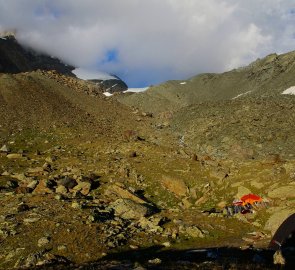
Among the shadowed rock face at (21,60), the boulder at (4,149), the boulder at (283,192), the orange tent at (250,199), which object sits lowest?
the orange tent at (250,199)

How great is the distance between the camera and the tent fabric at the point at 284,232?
65.4 ft

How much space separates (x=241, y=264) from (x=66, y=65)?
6601 inches

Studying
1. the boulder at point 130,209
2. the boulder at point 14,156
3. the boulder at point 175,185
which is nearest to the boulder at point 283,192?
the boulder at point 175,185

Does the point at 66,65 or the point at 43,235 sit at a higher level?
the point at 66,65

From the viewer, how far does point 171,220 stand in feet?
85.0

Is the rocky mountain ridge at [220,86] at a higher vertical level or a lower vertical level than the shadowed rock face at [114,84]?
lower

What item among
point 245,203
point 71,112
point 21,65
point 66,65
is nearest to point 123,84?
point 66,65

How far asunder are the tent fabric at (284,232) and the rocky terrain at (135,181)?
65 centimetres

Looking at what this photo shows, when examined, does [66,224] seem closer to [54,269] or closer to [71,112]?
[54,269]

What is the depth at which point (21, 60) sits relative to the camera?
439 ft

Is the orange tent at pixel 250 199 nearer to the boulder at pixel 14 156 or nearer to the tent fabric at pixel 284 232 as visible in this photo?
the tent fabric at pixel 284 232

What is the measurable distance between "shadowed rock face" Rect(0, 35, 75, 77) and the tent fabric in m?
103

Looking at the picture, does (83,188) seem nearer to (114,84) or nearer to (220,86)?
(220,86)

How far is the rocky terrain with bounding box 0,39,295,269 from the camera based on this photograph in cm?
2086
